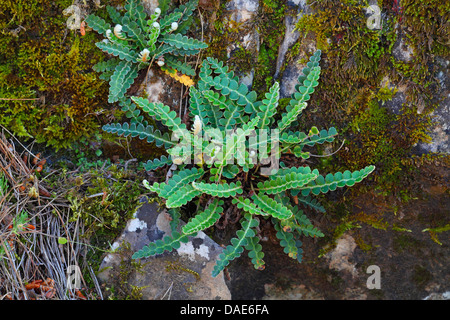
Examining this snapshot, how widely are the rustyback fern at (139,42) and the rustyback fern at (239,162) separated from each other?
194 millimetres

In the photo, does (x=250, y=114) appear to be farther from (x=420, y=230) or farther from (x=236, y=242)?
(x=420, y=230)

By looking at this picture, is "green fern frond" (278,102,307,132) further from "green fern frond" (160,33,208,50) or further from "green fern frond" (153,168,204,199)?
"green fern frond" (160,33,208,50)

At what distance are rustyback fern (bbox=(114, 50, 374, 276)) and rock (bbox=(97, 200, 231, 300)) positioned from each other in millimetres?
224

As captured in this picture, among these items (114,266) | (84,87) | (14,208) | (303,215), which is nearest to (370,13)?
(303,215)

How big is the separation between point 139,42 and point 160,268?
216 cm

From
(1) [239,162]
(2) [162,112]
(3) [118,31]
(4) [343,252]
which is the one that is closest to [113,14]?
(3) [118,31]

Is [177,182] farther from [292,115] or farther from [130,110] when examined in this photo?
[292,115]

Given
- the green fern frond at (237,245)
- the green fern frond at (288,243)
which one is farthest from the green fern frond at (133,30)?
the green fern frond at (288,243)

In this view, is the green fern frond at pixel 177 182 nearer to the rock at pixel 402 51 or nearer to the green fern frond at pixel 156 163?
the green fern frond at pixel 156 163

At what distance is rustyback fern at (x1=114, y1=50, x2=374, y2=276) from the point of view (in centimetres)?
352

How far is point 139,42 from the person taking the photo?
158 inches

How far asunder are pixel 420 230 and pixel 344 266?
84 centimetres

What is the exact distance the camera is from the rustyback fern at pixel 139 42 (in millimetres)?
3875

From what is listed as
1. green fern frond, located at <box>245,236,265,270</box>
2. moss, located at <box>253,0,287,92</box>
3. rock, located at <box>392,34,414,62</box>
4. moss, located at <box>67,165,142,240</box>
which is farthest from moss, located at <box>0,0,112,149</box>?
rock, located at <box>392,34,414,62</box>
